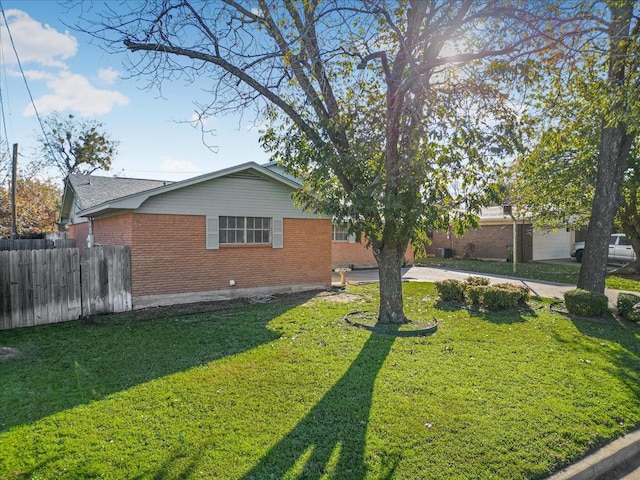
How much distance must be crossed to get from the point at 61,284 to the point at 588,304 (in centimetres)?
1223

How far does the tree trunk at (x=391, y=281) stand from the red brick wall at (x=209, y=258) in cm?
484

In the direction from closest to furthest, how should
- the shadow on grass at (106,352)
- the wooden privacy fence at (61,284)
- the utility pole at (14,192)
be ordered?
1. the shadow on grass at (106,352)
2. the wooden privacy fence at (61,284)
3. the utility pole at (14,192)

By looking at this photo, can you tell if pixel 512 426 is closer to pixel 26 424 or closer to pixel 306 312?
pixel 26 424

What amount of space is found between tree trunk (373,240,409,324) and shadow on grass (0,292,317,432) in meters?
2.43

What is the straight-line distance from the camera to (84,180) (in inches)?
587

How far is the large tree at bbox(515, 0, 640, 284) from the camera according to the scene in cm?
707

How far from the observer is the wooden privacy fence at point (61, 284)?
810 cm

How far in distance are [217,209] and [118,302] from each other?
11.7 ft

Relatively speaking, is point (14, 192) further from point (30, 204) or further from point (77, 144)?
point (77, 144)

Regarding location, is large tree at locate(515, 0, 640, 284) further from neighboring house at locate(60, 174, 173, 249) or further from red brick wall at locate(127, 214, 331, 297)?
neighboring house at locate(60, 174, 173, 249)

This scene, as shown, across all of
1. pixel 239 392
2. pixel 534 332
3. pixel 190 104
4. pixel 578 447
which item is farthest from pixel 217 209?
pixel 578 447

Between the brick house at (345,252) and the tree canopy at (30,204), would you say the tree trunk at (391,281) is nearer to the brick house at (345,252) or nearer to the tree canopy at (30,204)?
the brick house at (345,252)

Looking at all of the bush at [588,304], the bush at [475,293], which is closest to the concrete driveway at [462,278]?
the bush at [588,304]

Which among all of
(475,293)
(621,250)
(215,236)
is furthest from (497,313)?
(621,250)
